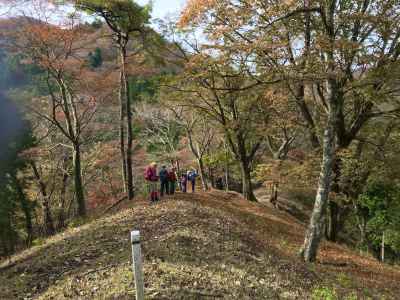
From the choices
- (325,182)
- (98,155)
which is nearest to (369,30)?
(325,182)

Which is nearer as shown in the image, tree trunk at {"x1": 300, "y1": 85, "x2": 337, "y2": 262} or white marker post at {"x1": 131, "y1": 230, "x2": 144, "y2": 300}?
white marker post at {"x1": 131, "y1": 230, "x2": 144, "y2": 300}

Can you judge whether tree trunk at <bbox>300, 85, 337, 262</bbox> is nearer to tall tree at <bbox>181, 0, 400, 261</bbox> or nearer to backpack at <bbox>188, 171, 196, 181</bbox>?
tall tree at <bbox>181, 0, 400, 261</bbox>

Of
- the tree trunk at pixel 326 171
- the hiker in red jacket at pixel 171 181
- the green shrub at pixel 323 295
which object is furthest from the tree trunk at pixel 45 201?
the green shrub at pixel 323 295

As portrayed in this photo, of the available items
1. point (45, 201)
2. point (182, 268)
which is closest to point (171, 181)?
point (182, 268)

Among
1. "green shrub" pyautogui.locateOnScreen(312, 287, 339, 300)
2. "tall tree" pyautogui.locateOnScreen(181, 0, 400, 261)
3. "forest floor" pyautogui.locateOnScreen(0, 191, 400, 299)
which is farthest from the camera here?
"tall tree" pyautogui.locateOnScreen(181, 0, 400, 261)

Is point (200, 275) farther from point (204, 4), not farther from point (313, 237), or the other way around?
point (204, 4)

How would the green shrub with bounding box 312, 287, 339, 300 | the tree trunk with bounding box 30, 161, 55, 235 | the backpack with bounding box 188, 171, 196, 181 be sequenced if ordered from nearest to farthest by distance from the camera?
the green shrub with bounding box 312, 287, 339, 300, the backpack with bounding box 188, 171, 196, 181, the tree trunk with bounding box 30, 161, 55, 235

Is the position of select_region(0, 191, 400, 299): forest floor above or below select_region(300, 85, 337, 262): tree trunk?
below

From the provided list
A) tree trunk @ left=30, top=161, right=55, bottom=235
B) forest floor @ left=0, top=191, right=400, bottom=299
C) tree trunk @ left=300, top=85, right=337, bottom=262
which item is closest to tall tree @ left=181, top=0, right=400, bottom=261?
tree trunk @ left=300, top=85, right=337, bottom=262

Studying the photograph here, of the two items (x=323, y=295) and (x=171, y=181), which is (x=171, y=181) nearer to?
(x=171, y=181)

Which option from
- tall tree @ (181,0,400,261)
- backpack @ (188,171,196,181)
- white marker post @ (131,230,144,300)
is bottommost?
backpack @ (188,171,196,181)

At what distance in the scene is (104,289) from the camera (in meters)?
6.59

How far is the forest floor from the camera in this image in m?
6.73

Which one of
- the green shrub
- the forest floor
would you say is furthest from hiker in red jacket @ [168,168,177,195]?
the green shrub
